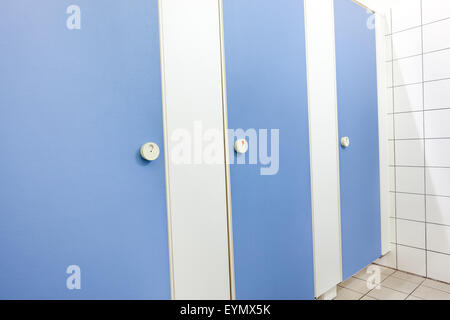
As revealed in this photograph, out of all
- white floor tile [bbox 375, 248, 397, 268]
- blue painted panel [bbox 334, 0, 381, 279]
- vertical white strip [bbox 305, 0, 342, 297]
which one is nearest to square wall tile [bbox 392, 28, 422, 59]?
blue painted panel [bbox 334, 0, 381, 279]

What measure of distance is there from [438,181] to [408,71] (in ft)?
2.49

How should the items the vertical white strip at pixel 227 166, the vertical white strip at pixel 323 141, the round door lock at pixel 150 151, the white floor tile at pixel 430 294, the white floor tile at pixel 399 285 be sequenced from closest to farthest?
the round door lock at pixel 150 151, the vertical white strip at pixel 227 166, the vertical white strip at pixel 323 141, the white floor tile at pixel 430 294, the white floor tile at pixel 399 285

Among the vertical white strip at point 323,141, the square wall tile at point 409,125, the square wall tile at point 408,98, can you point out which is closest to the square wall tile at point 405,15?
the square wall tile at point 408,98

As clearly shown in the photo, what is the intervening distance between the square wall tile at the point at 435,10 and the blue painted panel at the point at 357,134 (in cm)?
32

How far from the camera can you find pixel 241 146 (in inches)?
41.7

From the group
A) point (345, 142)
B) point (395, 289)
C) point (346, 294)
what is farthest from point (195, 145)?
point (395, 289)

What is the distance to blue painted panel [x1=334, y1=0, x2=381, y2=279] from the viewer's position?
157cm

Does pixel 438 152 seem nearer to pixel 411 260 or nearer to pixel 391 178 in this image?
pixel 391 178

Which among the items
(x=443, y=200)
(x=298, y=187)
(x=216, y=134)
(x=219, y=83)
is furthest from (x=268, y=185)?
(x=443, y=200)

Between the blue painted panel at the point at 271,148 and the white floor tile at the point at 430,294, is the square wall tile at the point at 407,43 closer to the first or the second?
the blue painted panel at the point at 271,148

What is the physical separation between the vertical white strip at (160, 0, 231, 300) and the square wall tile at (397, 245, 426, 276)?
152 centimetres

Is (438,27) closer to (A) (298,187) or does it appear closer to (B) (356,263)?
(A) (298,187)

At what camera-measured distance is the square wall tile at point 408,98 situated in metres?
1.77

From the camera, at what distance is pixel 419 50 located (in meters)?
1.75
